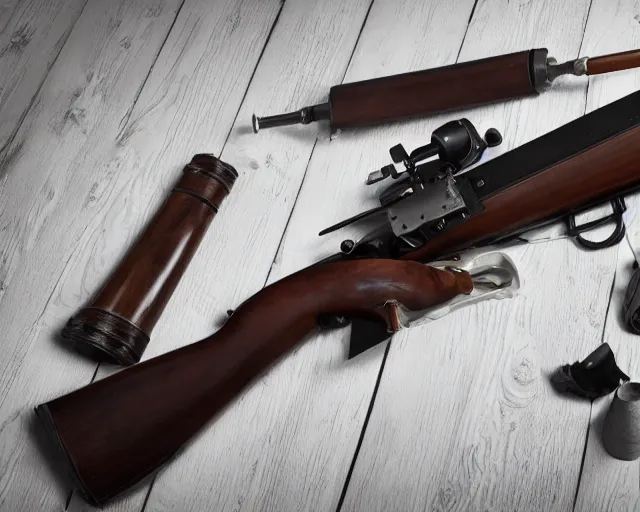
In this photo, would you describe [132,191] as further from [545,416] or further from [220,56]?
[545,416]

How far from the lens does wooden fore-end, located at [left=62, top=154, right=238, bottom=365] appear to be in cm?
165

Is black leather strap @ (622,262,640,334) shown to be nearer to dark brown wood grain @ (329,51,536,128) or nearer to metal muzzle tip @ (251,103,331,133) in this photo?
dark brown wood grain @ (329,51,536,128)

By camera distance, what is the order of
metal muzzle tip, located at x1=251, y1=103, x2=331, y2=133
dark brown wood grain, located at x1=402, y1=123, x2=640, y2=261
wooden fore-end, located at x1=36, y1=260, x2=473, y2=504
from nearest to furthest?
wooden fore-end, located at x1=36, y1=260, x2=473, y2=504
dark brown wood grain, located at x1=402, y1=123, x2=640, y2=261
metal muzzle tip, located at x1=251, y1=103, x2=331, y2=133

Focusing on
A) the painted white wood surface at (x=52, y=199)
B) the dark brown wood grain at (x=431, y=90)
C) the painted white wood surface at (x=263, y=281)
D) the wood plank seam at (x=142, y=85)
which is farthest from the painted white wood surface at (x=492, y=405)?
the wood plank seam at (x=142, y=85)

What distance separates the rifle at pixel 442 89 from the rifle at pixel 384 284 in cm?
17

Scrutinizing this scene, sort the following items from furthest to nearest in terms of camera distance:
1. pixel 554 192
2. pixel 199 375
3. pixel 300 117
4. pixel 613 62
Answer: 1. pixel 300 117
2. pixel 613 62
3. pixel 554 192
4. pixel 199 375

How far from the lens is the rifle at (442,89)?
177cm

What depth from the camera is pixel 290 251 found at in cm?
181

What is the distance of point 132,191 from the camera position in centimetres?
190

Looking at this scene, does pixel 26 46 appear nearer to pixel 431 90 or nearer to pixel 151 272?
pixel 151 272

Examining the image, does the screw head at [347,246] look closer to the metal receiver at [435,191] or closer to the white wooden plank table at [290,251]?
the metal receiver at [435,191]

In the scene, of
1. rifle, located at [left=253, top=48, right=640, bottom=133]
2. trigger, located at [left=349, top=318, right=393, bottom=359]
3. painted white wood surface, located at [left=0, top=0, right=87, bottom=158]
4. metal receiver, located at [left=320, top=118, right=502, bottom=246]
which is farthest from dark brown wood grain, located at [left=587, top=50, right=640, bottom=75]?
painted white wood surface, located at [left=0, top=0, right=87, bottom=158]

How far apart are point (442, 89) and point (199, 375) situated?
2.40 ft

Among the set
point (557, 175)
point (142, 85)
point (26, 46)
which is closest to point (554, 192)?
point (557, 175)
